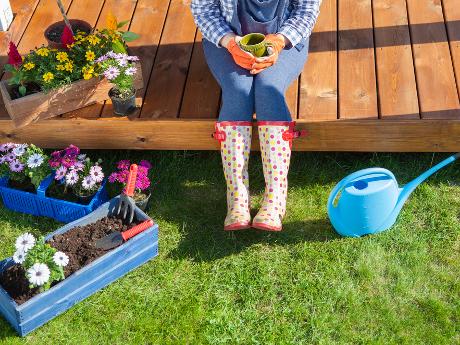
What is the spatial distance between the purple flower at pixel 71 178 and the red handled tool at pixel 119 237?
0.35 metres

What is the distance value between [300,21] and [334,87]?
1.46ft

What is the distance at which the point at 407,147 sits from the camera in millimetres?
3660

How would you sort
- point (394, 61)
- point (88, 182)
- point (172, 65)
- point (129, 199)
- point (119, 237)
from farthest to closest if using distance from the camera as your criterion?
1. point (172, 65)
2. point (394, 61)
3. point (88, 182)
4. point (129, 199)
5. point (119, 237)

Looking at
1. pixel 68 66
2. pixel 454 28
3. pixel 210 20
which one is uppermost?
pixel 210 20

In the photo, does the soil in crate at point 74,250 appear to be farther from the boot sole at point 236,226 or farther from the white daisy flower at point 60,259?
the boot sole at point 236,226

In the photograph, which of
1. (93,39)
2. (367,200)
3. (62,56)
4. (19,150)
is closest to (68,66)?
(62,56)

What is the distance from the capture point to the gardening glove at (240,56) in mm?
3369

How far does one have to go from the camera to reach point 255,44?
3.38m

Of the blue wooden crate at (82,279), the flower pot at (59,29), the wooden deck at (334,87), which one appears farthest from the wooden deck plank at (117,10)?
the blue wooden crate at (82,279)

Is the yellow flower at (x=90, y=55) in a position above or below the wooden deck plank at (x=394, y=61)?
above

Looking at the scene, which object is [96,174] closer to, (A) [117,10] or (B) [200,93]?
(B) [200,93]

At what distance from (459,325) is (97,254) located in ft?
5.26

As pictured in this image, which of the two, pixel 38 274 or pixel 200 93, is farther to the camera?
pixel 200 93

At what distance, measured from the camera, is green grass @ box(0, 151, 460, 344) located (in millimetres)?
3143
